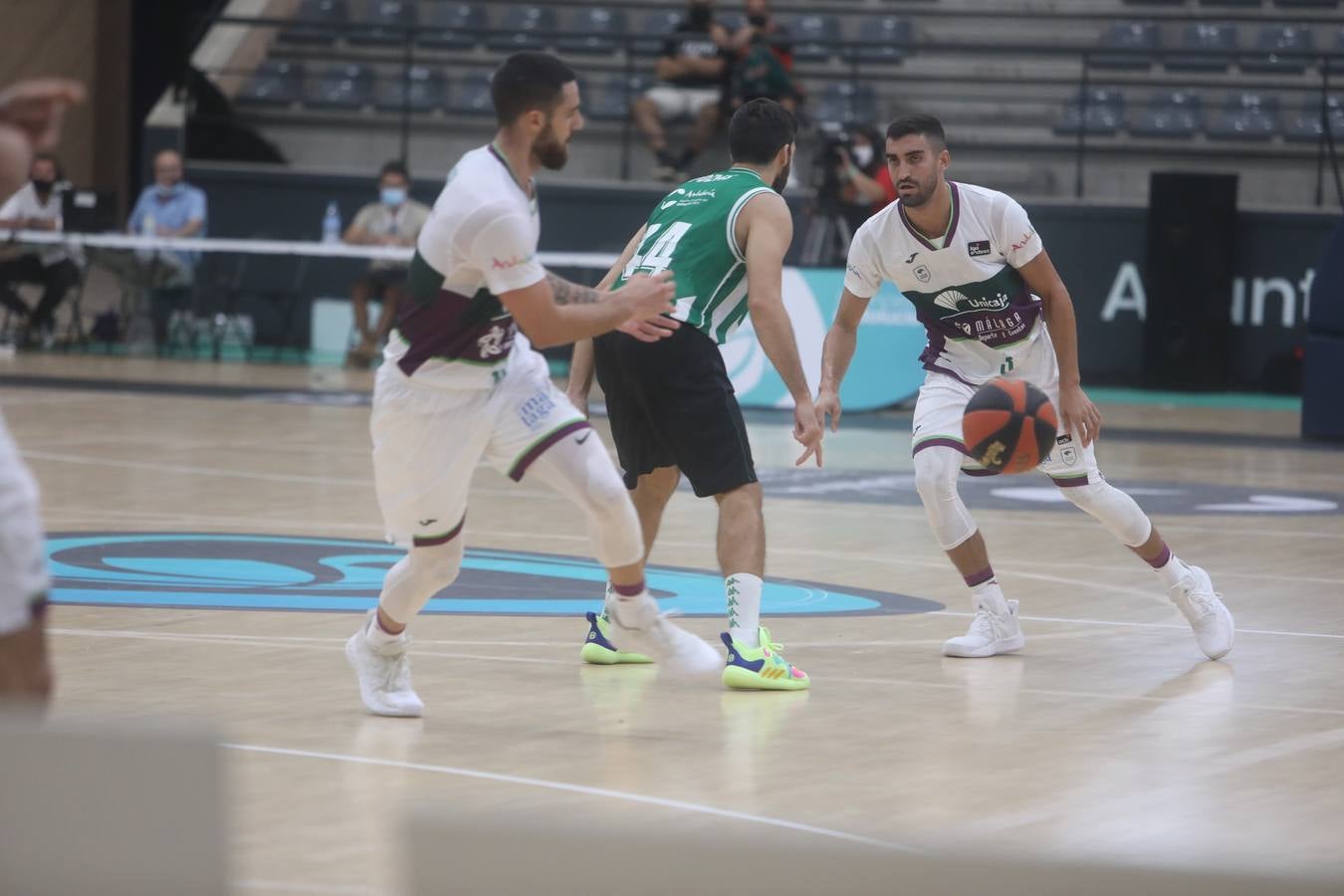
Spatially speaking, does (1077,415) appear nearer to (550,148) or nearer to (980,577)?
(980,577)

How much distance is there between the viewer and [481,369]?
5844mm

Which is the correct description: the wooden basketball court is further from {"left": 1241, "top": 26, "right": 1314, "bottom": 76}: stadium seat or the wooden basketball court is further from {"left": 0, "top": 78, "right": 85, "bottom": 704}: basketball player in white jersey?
{"left": 1241, "top": 26, "right": 1314, "bottom": 76}: stadium seat

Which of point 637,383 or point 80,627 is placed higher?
point 637,383

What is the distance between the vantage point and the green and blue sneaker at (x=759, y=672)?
22.0 feet

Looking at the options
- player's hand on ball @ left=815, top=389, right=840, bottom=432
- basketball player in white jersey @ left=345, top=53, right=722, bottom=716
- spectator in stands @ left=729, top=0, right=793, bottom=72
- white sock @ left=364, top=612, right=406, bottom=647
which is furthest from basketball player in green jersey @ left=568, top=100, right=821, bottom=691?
spectator in stands @ left=729, top=0, right=793, bottom=72

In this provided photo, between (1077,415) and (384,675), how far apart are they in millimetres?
2782

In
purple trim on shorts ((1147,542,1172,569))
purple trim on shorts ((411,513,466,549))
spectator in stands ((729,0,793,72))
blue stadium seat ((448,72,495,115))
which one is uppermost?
spectator in stands ((729,0,793,72))

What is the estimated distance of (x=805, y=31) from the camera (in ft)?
77.3

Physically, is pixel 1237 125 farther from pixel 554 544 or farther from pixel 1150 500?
pixel 554 544

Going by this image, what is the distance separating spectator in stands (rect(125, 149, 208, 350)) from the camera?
20.8 meters

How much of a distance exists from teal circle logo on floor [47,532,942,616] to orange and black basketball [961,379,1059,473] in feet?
4.92

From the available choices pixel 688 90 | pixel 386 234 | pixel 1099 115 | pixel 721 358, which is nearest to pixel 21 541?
pixel 721 358

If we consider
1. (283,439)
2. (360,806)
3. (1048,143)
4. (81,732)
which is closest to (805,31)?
(1048,143)

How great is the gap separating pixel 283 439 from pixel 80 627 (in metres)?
7.01
